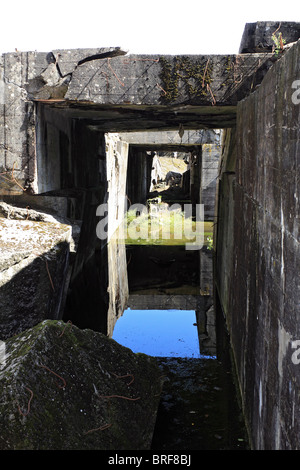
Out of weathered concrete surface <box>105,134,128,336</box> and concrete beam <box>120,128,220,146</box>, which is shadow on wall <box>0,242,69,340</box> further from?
concrete beam <box>120,128,220,146</box>

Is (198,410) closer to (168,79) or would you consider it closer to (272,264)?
(272,264)

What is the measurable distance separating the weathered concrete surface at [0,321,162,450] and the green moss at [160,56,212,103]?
305 centimetres

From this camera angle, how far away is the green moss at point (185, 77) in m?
5.21

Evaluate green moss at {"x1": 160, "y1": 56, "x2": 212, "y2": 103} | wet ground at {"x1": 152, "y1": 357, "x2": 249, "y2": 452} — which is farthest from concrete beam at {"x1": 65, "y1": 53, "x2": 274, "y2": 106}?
wet ground at {"x1": 152, "y1": 357, "x2": 249, "y2": 452}

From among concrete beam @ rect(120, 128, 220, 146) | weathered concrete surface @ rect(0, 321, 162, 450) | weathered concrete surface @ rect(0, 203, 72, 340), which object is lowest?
weathered concrete surface @ rect(0, 321, 162, 450)

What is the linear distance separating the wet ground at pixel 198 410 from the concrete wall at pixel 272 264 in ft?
0.69

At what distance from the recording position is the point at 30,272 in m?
4.69

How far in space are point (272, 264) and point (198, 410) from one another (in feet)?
6.28

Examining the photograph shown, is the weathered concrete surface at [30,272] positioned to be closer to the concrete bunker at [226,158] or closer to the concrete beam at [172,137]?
the concrete bunker at [226,158]

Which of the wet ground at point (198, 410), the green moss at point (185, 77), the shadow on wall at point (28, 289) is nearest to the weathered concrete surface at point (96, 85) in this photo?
the green moss at point (185, 77)

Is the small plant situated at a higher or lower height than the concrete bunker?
higher

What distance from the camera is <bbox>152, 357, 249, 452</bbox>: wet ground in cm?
362

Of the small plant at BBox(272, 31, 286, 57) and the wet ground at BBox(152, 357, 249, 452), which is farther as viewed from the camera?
the small plant at BBox(272, 31, 286, 57)
